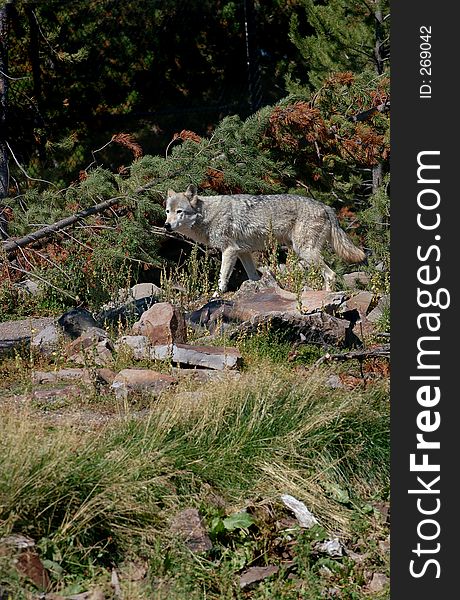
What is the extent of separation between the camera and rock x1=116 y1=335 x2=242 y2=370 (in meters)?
7.85

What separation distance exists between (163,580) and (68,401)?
2.23 meters

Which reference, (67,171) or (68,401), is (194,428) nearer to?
(68,401)

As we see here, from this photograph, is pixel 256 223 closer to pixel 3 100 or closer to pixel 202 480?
pixel 3 100

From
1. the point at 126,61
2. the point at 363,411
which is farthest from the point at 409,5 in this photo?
the point at 126,61

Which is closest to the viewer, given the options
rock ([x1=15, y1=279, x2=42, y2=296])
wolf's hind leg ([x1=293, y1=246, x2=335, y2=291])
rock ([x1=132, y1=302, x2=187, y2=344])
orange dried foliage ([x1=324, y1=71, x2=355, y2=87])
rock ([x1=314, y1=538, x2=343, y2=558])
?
rock ([x1=314, y1=538, x2=343, y2=558])

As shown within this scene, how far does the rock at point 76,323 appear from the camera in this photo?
30.1ft

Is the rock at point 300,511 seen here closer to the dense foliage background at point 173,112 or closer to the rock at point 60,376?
the rock at point 60,376

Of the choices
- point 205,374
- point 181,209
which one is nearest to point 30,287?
point 181,209

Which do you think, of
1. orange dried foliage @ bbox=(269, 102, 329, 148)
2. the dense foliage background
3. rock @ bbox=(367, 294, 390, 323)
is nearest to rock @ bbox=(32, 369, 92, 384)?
rock @ bbox=(367, 294, 390, 323)

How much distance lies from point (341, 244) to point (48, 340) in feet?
16.2

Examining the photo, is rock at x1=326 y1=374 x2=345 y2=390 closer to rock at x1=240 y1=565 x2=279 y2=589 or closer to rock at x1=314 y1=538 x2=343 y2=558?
rock at x1=314 y1=538 x2=343 y2=558

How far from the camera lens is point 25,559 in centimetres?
486

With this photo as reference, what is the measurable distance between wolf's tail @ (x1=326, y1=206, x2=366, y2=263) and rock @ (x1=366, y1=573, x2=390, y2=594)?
7.48 m

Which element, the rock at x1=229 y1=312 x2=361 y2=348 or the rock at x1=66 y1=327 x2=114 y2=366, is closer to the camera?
the rock at x1=66 y1=327 x2=114 y2=366
